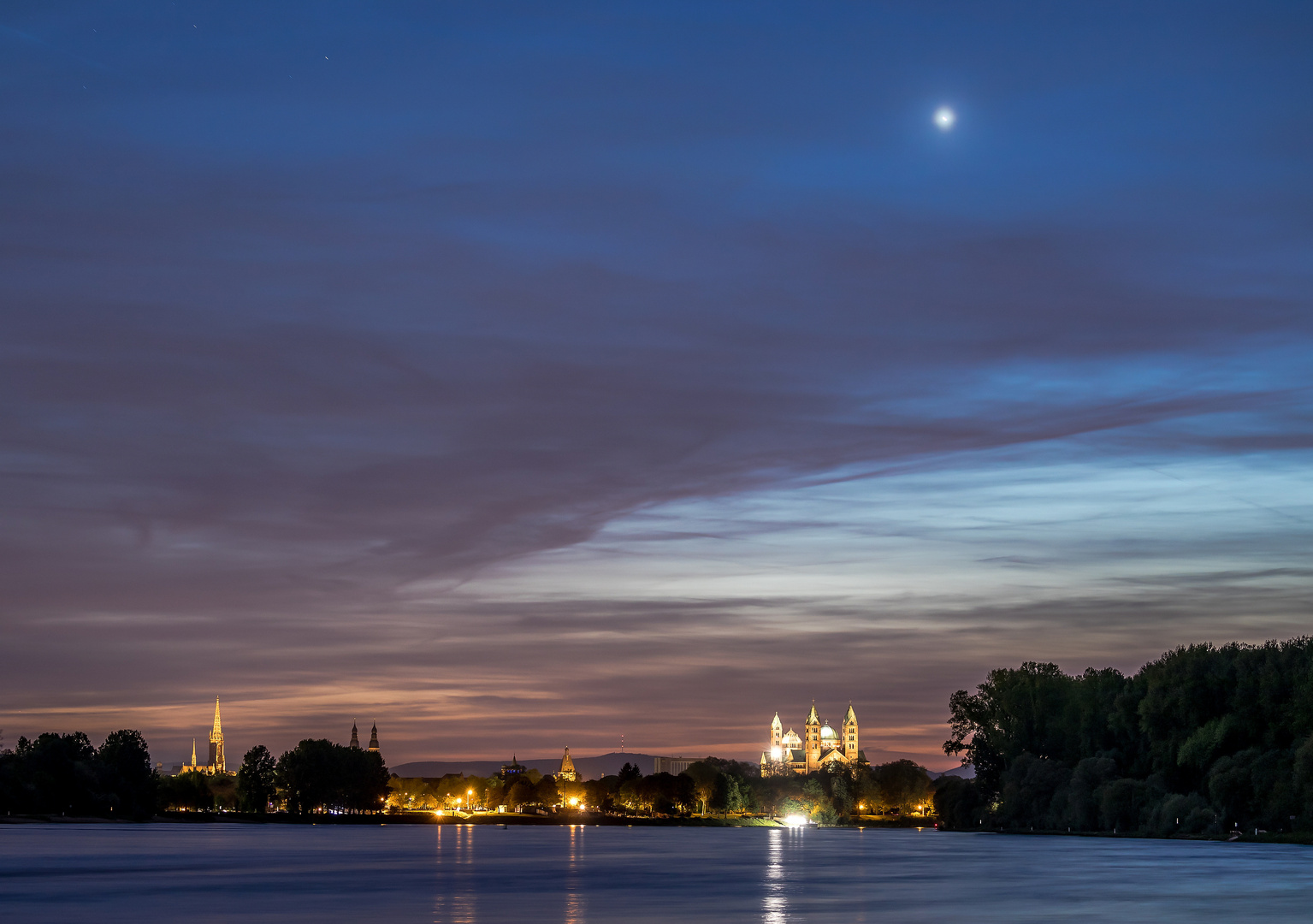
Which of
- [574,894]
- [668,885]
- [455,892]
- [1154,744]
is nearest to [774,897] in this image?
[574,894]

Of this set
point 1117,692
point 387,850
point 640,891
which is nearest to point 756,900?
point 640,891

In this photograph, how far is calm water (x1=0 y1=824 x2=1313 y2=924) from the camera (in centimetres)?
4925

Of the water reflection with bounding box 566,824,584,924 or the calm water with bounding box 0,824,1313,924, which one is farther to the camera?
the calm water with bounding box 0,824,1313,924

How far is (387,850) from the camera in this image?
12281 centimetres

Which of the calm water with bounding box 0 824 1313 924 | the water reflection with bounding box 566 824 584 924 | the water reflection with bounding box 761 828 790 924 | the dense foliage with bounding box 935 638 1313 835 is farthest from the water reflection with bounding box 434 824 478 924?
the dense foliage with bounding box 935 638 1313 835

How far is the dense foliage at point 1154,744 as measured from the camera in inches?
4589

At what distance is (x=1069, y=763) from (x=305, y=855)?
86076 millimetres

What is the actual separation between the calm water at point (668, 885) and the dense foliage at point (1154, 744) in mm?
5998

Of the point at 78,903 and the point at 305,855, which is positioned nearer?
Result: the point at 78,903

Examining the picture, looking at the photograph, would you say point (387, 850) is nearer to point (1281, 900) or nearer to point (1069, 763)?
point (1069, 763)

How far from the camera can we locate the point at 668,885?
6900 centimetres

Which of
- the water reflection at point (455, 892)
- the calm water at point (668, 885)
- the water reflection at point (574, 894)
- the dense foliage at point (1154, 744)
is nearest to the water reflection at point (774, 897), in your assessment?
the calm water at point (668, 885)

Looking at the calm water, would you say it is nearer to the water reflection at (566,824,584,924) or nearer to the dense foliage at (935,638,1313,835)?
the water reflection at (566,824,584,924)

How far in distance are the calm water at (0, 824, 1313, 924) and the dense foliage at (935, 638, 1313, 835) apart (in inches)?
236
